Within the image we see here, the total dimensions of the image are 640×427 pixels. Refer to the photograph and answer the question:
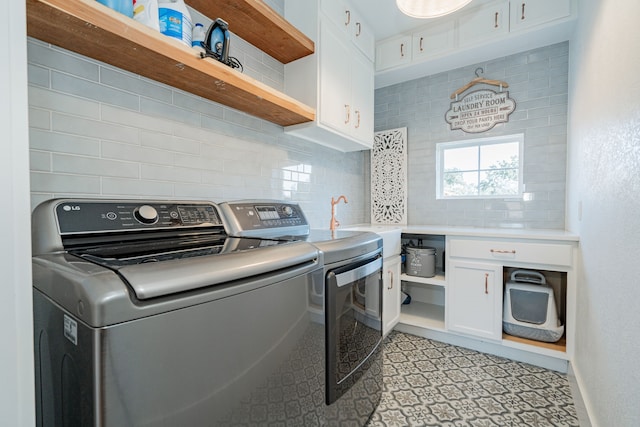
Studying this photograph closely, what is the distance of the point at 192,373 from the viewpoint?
65cm

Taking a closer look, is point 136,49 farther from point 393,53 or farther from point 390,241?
point 393,53

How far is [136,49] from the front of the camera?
1032 millimetres

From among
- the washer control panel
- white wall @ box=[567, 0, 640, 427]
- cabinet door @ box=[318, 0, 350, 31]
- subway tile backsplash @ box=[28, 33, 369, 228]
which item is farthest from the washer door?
cabinet door @ box=[318, 0, 350, 31]

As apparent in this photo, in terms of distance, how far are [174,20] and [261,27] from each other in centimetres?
59

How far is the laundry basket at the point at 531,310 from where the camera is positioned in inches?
76.8

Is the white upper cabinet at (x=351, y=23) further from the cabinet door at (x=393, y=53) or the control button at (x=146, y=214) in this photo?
the control button at (x=146, y=214)

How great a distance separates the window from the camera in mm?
2533

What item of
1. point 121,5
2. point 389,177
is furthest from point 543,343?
point 121,5

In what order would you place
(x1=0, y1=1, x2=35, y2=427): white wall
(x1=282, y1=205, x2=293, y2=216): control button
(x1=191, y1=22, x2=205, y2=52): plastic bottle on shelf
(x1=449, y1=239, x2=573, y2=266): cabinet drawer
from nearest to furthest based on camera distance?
(x1=0, y1=1, x2=35, y2=427): white wall, (x1=191, y1=22, x2=205, y2=52): plastic bottle on shelf, (x1=282, y1=205, x2=293, y2=216): control button, (x1=449, y1=239, x2=573, y2=266): cabinet drawer

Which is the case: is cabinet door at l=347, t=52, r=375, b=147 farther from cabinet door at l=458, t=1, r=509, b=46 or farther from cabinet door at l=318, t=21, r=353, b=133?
cabinet door at l=458, t=1, r=509, b=46

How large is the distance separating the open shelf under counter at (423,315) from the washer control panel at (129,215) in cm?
185

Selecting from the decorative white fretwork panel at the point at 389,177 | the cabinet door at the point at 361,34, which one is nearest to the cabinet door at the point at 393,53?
the cabinet door at the point at 361,34

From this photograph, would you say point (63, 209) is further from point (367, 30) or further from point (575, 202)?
point (575, 202)

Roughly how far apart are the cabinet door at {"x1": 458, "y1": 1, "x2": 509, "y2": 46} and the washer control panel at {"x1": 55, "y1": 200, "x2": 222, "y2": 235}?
2.40 metres
